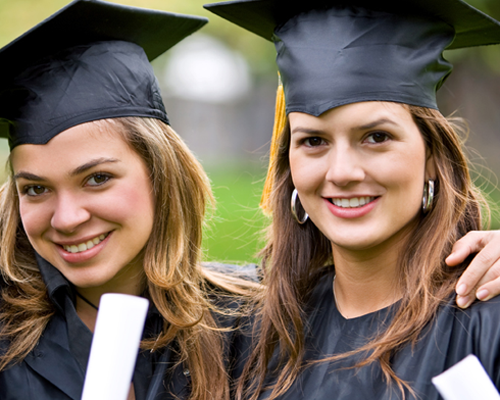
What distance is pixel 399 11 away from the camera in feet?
8.02

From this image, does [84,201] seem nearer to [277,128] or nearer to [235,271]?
[277,128]

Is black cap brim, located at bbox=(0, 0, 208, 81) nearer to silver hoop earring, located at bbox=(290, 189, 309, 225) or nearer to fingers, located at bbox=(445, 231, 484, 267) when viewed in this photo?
silver hoop earring, located at bbox=(290, 189, 309, 225)

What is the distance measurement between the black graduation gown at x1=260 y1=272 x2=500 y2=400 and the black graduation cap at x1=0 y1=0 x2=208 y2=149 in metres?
1.36

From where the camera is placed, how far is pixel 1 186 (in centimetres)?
318

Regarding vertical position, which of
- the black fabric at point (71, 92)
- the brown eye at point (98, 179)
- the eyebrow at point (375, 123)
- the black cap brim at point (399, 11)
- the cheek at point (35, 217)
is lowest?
the cheek at point (35, 217)

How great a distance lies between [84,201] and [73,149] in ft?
0.75

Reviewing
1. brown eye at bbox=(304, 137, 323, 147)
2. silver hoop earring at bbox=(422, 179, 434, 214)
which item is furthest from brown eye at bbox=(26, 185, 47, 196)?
silver hoop earring at bbox=(422, 179, 434, 214)

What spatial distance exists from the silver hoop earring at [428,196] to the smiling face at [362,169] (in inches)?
1.2

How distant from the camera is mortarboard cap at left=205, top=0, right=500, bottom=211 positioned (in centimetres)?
240

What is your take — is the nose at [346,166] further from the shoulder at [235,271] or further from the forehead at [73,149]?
the shoulder at [235,271]

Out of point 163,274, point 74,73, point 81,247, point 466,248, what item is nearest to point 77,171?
point 81,247

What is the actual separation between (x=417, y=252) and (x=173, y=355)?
1226 millimetres

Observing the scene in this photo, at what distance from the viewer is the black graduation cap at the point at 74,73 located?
273cm

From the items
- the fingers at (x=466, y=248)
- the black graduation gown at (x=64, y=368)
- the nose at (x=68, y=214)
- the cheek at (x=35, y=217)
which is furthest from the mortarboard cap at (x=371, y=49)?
the black graduation gown at (x=64, y=368)
